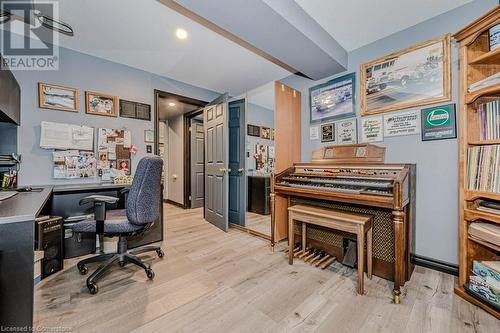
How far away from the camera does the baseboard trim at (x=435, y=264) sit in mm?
1876

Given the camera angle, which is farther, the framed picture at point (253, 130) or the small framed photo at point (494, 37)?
the framed picture at point (253, 130)

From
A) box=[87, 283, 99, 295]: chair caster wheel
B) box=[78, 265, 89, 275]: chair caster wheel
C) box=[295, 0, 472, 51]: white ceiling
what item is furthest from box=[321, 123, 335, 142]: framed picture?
box=[78, 265, 89, 275]: chair caster wheel

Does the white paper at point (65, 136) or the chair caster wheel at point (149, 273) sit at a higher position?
the white paper at point (65, 136)

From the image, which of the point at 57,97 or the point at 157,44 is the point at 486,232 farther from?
the point at 57,97

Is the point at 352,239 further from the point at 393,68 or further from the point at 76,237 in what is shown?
the point at 76,237

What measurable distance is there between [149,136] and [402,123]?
3.24m

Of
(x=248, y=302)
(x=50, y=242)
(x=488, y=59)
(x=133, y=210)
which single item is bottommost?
(x=248, y=302)

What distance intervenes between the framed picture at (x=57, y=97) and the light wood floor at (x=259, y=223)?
9.24ft

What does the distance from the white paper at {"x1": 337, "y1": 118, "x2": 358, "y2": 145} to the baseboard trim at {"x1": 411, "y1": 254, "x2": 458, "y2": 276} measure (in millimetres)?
1342

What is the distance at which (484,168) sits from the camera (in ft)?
4.95

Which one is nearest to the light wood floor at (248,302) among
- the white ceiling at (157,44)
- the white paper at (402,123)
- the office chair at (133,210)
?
the office chair at (133,210)

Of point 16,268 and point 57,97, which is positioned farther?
point 57,97

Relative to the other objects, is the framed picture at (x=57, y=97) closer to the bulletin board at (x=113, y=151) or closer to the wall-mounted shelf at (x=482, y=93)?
the bulletin board at (x=113, y=151)
